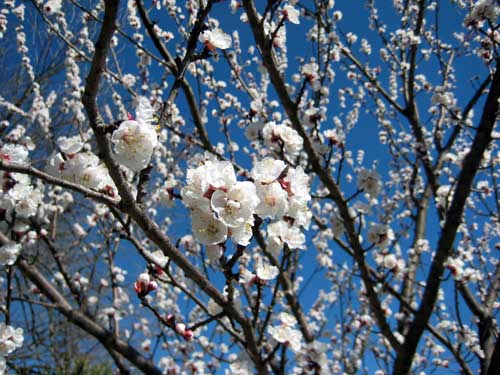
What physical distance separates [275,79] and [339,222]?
1261 mm

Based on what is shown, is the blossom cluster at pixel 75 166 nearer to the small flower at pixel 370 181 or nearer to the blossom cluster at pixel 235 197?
the blossom cluster at pixel 235 197

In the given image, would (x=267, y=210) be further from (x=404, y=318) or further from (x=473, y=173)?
(x=404, y=318)

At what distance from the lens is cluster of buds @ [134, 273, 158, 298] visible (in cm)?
187

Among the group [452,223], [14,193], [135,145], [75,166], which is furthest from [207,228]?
[452,223]

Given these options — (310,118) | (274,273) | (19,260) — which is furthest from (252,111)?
(19,260)

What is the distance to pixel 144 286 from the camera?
6.32 ft

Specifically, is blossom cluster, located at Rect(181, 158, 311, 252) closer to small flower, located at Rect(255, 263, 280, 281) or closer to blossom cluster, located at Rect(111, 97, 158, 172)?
blossom cluster, located at Rect(111, 97, 158, 172)

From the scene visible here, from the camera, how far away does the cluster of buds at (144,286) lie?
6.14 ft

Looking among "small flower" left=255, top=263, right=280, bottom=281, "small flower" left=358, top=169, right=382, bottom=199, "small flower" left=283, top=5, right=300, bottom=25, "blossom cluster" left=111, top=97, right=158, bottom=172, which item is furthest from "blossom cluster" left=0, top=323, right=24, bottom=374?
"small flower" left=283, top=5, right=300, bottom=25

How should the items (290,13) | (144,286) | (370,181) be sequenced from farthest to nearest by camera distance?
(370,181) → (290,13) → (144,286)

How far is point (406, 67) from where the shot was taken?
4.77m

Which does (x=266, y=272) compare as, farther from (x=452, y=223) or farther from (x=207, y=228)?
(x=452, y=223)

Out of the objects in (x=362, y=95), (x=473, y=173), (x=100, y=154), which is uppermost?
(x=362, y=95)

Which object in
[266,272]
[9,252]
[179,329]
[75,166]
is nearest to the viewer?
[75,166]
